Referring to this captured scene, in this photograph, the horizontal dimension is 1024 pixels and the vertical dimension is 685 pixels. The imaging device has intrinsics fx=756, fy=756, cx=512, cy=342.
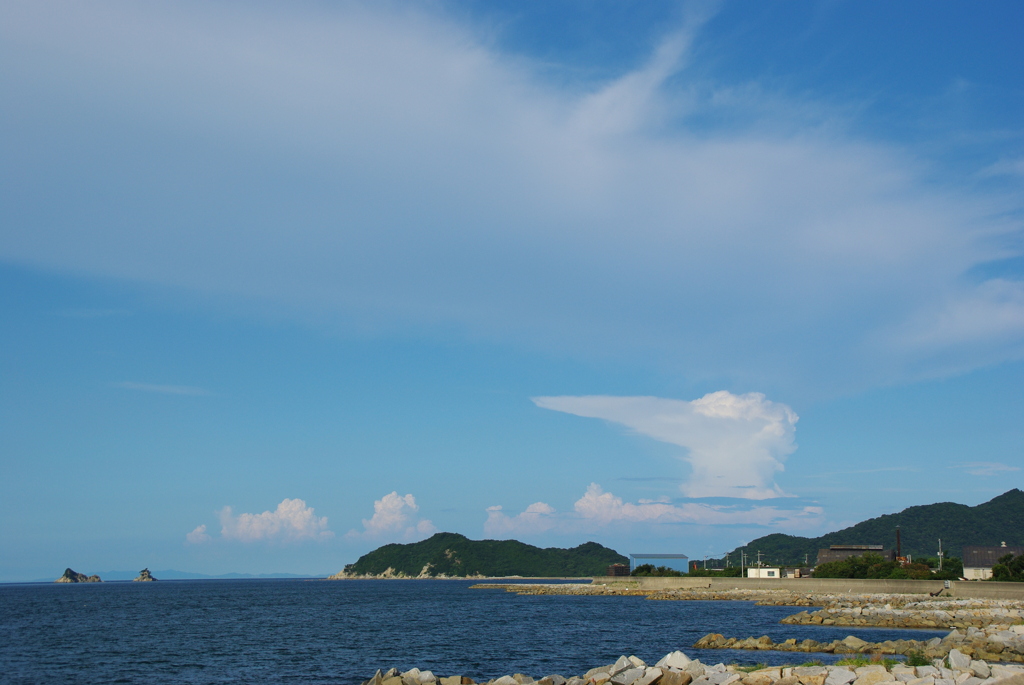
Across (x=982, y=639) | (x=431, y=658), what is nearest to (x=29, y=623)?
(x=431, y=658)

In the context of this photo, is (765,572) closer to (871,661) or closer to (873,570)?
(873,570)

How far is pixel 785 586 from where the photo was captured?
319ft

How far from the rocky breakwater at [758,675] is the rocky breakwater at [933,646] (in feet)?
20.6

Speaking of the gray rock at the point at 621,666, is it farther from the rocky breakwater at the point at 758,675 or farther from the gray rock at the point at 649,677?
the gray rock at the point at 649,677

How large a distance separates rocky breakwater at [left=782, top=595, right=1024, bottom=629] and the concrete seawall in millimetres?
4322

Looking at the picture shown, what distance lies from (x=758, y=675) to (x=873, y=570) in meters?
80.9

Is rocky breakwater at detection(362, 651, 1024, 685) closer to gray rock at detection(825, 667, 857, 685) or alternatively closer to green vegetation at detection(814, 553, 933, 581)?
gray rock at detection(825, 667, 857, 685)

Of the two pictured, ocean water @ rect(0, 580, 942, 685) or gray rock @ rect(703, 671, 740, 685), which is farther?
ocean water @ rect(0, 580, 942, 685)

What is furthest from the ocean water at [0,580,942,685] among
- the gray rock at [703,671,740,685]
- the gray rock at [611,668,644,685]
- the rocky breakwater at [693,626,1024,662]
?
the gray rock at [703,671,740,685]

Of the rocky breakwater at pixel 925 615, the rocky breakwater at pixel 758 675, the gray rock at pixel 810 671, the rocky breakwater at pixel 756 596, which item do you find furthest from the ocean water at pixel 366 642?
the gray rock at pixel 810 671

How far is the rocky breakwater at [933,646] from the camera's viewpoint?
107ft

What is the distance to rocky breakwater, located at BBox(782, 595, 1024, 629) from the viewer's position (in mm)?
47812

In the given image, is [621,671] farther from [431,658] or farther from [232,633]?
[232,633]

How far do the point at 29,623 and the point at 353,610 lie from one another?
3340 centimetres
